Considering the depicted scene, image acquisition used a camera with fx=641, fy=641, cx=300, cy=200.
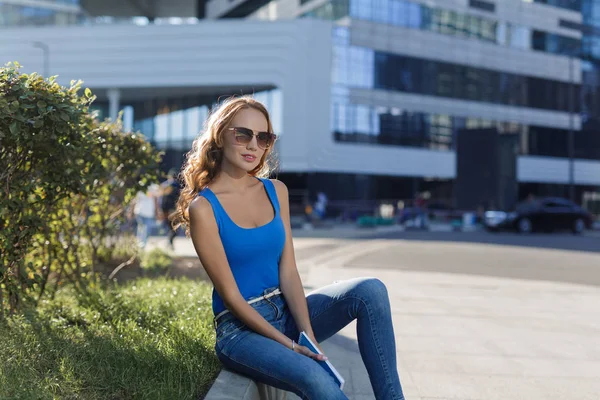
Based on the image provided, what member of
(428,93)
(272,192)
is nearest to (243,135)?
(272,192)

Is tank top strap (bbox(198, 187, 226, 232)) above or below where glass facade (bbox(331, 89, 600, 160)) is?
below

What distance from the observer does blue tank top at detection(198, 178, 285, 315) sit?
9.51ft

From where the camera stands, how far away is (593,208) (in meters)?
48.4

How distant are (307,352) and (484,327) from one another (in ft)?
12.6

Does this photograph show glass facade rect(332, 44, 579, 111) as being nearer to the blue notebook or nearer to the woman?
the woman

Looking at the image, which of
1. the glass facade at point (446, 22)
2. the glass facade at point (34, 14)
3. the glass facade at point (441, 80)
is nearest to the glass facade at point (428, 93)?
the glass facade at point (441, 80)

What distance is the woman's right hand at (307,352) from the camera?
2.71m

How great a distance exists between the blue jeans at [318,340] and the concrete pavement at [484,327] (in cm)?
103

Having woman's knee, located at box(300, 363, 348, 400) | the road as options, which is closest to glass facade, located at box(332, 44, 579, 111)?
the road

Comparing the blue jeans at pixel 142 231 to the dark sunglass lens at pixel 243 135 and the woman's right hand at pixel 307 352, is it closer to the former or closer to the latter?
the dark sunglass lens at pixel 243 135

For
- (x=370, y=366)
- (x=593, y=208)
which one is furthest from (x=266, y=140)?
(x=593, y=208)

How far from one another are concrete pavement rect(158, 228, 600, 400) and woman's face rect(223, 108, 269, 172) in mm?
1669

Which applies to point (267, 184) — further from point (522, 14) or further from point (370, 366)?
point (522, 14)

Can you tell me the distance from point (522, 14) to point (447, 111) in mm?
10295
